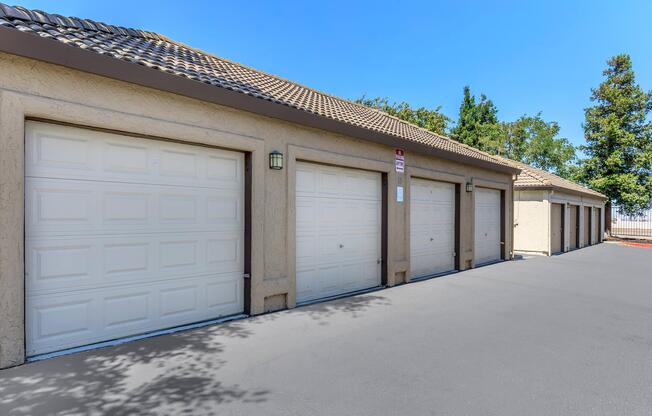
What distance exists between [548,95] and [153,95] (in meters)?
27.9

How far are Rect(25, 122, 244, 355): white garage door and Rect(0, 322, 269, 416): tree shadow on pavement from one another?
0.52m

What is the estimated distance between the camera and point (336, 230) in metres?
6.95

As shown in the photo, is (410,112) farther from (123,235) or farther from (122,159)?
(123,235)

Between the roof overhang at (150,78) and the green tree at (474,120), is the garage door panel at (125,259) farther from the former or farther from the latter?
the green tree at (474,120)

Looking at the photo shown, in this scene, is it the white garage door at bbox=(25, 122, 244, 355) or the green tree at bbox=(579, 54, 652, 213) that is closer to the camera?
the white garage door at bbox=(25, 122, 244, 355)

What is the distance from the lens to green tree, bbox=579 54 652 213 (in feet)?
77.3

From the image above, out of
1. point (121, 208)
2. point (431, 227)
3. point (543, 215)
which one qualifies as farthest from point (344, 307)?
point (543, 215)

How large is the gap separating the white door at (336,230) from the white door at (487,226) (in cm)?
506

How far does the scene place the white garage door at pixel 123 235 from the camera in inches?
152

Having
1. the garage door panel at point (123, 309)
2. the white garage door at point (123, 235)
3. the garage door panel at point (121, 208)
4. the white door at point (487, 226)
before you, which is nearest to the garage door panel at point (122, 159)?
the white garage door at point (123, 235)

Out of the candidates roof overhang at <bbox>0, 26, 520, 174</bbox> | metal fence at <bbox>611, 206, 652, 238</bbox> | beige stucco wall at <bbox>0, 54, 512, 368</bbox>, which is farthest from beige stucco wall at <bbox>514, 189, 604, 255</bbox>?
metal fence at <bbox>611, 206, 652, 238</bbox>

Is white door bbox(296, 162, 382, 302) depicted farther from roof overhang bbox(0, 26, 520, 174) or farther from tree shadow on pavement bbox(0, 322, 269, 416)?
tree shadow on pavement bbox(0, 322, 269, 416)

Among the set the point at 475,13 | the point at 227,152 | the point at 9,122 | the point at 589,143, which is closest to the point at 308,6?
the point at 475,13

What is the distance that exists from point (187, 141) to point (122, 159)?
85 cm
